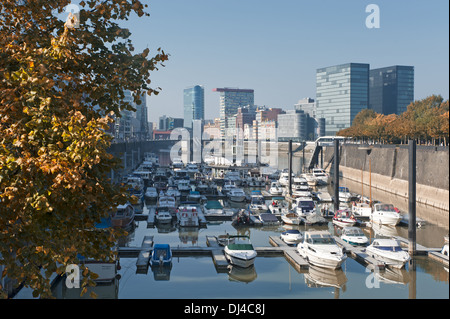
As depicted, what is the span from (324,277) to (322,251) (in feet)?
6.15

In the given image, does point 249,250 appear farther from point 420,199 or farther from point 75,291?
point 420,199

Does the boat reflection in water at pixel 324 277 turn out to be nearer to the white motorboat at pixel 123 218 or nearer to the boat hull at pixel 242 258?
the boat hull at pixel 242 258

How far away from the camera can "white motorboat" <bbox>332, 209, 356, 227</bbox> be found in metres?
41.6

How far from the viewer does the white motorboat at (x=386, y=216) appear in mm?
42156

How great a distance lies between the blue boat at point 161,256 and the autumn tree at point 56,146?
20070 millimetres

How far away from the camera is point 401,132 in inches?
3403

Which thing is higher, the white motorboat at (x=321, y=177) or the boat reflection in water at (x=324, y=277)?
the white motorboat at (x=321, y=177)

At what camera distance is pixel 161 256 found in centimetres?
2827

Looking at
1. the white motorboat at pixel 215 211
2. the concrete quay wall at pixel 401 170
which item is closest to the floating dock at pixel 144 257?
the white motorboat at pixel 215 211

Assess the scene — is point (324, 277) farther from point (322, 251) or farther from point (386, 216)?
point (386, 216)

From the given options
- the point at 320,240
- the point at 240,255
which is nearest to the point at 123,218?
the point at 240,255

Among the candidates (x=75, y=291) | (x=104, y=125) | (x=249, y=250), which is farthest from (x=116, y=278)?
(x=104, y=125)

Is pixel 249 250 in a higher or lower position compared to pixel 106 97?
lower

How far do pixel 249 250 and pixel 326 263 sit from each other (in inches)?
182
